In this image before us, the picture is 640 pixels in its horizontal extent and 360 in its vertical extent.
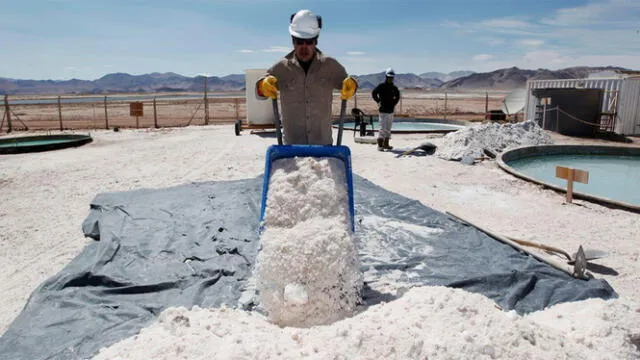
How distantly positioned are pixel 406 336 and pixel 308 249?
0.88 meters

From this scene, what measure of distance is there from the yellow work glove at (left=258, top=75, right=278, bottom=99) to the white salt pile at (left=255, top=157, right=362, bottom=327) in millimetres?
569

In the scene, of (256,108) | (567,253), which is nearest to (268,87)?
(567,253)

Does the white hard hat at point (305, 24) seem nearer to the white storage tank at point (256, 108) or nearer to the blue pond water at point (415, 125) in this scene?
the white storage tank at point (256, 108)

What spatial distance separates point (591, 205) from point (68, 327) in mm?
5929

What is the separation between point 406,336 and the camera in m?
2.29

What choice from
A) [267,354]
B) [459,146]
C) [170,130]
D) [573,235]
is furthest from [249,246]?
[170,130]

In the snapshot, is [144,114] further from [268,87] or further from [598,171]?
[268,87]

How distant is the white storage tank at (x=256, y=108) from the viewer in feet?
43.0

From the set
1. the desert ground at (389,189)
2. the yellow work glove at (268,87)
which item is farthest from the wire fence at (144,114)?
the yellow work glove at (268,87)

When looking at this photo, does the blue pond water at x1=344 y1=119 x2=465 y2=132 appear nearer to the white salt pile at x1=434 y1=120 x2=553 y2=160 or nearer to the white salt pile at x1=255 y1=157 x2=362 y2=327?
the white salt pile at x1=434 y1=120 x2=553 y2=160

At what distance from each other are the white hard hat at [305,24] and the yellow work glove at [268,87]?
1.26 feet

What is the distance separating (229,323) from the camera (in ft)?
8.82

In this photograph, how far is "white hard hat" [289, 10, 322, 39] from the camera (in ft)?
11.2

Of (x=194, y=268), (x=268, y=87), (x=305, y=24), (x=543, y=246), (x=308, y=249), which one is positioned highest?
(x=305, y=24)
